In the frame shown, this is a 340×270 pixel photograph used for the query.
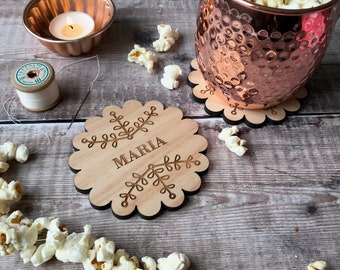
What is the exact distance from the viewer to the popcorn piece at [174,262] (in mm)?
484

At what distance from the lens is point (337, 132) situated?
633 millimetres

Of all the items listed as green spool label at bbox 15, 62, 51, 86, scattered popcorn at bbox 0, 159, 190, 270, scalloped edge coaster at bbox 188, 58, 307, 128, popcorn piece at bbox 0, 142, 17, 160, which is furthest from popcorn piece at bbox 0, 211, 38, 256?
scalloped edge coaster at bbox 188, 58, 307, 128

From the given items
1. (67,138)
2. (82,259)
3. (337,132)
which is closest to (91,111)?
(67,138)

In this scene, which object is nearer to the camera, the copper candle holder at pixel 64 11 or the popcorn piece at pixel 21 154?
the popcorn piece at pixel 21 154

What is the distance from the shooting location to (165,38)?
2.43ft

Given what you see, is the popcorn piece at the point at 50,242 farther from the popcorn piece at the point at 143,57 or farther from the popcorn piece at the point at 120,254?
the popcorn piece at the point at 143,57

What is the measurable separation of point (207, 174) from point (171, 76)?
184 mm

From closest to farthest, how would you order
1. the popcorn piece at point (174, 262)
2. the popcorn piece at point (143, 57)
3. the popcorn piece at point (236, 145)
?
the popcorn piece at point (174, 262) → the popcorn piece at point (236, 145) → the popcorn piece at point (143, 57)

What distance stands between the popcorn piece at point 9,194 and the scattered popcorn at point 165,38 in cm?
33

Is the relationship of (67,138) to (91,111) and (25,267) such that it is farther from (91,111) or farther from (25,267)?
(25,267)

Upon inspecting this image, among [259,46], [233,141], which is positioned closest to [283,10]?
[259,46]

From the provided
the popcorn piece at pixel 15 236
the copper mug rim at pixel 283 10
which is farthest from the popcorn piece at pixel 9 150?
the copper mug rim at pixel 283 10

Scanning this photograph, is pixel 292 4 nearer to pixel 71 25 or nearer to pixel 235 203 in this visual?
pixel 235 203

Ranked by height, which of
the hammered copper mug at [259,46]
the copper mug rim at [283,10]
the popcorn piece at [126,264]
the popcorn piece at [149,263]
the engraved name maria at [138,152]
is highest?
the copper mug rim at [283,10]
